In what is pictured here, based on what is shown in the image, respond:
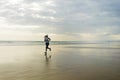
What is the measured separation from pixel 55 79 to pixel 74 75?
65.0 inches

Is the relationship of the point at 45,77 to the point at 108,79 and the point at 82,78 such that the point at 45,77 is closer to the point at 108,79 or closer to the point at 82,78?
the point at 82,78

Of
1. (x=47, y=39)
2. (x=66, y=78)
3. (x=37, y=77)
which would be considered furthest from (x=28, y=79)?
(x=47, y=39)

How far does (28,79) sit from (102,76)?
13.3 feet

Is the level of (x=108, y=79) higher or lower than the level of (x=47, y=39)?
lower

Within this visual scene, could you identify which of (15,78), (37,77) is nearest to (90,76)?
(37,77)

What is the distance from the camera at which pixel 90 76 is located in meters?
13.5

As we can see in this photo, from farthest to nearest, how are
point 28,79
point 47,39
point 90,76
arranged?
1. point 47,39
2. point 90,76
3. point 28,79

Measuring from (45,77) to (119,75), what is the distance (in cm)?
418

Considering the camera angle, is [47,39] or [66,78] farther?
[47,39]

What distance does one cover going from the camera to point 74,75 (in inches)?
548

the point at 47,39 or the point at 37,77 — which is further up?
the point at 47,39

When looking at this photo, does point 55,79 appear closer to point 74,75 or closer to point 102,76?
point 74,75

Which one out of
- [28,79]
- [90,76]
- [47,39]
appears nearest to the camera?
[28,79]

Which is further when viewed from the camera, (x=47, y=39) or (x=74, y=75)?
(x=47, y=39)
